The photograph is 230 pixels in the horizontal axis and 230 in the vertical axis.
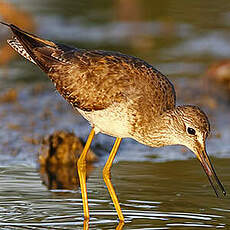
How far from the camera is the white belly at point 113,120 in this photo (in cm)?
848

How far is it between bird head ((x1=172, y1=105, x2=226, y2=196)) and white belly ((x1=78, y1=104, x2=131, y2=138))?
59 centimetres

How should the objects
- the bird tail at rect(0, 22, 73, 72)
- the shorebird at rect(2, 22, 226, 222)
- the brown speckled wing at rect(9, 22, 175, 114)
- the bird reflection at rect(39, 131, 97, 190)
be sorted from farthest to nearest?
the bird reflection at rect(39, 131, 97, 190) < the bird tail at rect(0, 22, 73, 72) < the brown speckled wing at rect(9, 22, 175, 114) < the shorebird at rect(2, 22, 226, 222)

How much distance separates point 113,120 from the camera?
8531mm

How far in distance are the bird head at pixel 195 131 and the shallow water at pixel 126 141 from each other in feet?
1.78

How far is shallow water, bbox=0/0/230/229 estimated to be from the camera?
8.23 metres

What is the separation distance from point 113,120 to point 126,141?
3372 millimetres

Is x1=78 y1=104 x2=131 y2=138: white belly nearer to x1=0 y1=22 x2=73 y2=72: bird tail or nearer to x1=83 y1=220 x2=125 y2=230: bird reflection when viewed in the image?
x1=0 y1=22 x2=73 y2=72: bird tail

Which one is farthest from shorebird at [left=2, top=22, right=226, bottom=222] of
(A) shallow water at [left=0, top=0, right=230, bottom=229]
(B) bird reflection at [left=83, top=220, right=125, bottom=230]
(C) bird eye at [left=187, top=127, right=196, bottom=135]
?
(A) shallow water at [left=0, top=0, right=230, bottom=229]

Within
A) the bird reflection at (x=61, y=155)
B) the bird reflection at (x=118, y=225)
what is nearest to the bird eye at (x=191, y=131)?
the bird reflection at (x=118, y=225)

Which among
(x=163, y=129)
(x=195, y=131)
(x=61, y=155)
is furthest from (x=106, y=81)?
(x=61, y=155)

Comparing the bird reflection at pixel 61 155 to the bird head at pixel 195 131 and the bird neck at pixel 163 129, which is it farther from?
the bird head at pixel 195 131

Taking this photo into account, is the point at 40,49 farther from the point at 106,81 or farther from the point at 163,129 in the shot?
the point at 163,129

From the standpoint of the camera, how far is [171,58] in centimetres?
1661

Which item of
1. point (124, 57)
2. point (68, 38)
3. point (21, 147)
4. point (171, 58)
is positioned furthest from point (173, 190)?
point (68, 38)
